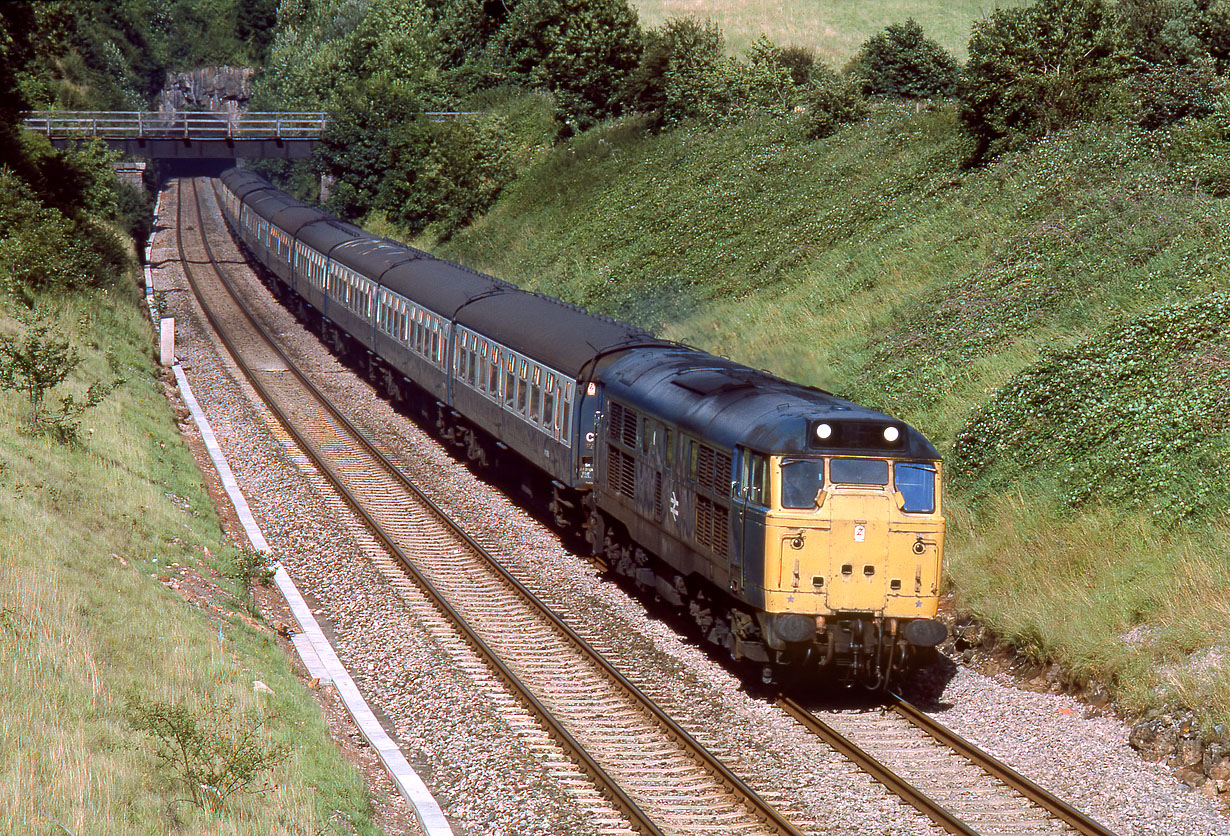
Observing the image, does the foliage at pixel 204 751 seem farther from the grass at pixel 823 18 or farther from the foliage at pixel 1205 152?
the grass at pixel 823 18

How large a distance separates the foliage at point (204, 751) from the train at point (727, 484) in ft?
18.5

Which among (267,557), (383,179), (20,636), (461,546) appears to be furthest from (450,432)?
(383,179)

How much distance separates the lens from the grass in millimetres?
74000

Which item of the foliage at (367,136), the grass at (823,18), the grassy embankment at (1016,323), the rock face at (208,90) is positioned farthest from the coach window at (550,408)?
the rock face at (208,90)

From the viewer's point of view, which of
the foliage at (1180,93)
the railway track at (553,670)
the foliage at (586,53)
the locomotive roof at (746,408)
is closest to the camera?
the railway track at (553,670)

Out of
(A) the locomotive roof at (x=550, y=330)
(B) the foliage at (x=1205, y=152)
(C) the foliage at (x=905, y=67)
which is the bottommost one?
(A) the locomotive roof at (x=550, y=330)

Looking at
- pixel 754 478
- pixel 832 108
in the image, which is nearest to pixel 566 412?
pixel 754 478

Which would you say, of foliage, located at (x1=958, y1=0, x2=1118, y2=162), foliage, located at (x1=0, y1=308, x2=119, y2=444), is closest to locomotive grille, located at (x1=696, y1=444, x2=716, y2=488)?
foliage, located at (x1=0, y1=308, x2=119, y2=444)

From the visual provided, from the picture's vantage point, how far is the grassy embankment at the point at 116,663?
29.5 feet

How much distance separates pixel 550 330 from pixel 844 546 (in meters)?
10.1

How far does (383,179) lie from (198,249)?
1141 cm

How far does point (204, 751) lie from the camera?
10.1m

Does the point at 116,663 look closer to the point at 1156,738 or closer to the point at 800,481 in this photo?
the point at 800,481

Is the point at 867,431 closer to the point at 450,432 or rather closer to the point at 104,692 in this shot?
the point at 104,692
